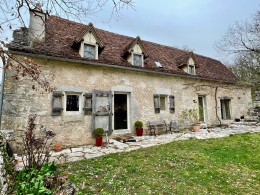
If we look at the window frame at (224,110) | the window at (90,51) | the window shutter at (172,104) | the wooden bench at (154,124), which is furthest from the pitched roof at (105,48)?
the wooden bench at (154,124)

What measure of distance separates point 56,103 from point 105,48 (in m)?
4.29

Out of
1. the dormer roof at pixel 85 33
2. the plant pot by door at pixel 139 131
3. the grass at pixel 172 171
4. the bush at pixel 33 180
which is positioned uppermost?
the dormer roof at pixel 85 33

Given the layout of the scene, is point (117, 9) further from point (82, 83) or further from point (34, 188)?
point (82, 83)

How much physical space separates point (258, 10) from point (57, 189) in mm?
20885

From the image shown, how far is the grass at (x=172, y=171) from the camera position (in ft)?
12.1

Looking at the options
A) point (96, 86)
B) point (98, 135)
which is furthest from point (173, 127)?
point (96, 86)

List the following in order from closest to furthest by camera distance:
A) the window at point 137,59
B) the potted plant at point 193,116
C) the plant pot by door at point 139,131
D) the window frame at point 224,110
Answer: the plant pot by door at point 139,131
the window at point 137,59
the potted plant at point 193,116
the window frame at point 224,110

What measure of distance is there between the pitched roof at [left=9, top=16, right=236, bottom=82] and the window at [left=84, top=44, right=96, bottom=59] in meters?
0.35

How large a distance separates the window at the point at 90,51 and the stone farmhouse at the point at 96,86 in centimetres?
5

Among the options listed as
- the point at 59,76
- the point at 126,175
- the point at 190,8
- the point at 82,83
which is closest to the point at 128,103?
the point at 82,83

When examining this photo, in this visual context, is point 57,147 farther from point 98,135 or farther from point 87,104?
point 87,104

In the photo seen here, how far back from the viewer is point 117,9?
11.7 feet

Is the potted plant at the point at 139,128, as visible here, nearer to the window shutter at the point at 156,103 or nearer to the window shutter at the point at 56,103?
the window shutter at the point at 156,103

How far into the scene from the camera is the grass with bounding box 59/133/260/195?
3699 millimetres
